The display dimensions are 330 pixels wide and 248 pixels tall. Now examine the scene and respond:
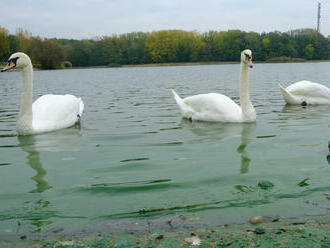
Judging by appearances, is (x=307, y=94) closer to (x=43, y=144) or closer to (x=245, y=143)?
(x=245, y=143)

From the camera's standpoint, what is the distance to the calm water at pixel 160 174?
330 cm

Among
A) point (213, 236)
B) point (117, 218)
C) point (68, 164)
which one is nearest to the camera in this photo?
point (213, 236)

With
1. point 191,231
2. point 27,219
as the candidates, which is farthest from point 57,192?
point 191,231

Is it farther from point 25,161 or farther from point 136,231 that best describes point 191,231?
point 25,161

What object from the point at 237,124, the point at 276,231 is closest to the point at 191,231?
the point at 276,231

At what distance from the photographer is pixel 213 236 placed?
9.32 feet

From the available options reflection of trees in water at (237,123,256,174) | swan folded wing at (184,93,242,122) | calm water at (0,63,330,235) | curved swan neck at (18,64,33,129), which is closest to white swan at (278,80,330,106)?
calm water at (0,63,330,235)

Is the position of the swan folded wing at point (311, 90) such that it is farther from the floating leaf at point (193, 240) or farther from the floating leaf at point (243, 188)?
the floating leaf at point (193, 240)

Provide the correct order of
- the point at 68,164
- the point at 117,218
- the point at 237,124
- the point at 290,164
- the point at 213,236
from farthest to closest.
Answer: the point at 237,124, the point at 68,164, the point at 290,164, the point at 117,218, the point at 213,236

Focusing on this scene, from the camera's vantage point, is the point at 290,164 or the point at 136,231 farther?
the point at 290,164

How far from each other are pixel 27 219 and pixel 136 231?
0.90 m

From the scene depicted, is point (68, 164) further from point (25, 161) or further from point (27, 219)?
point (27, 219)

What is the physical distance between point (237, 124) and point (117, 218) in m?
4.46

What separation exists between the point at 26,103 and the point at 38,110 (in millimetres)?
410
